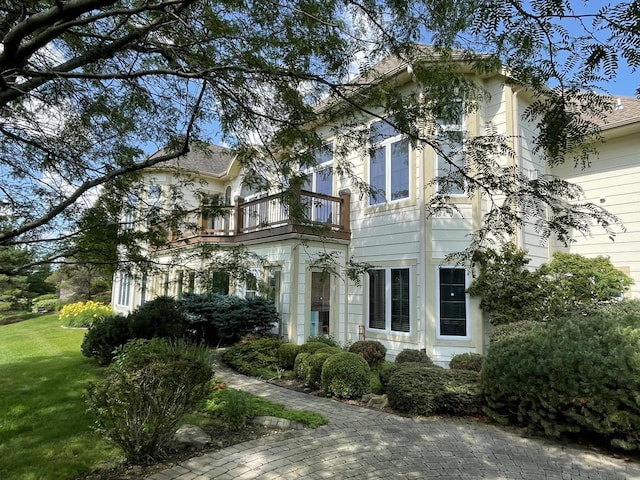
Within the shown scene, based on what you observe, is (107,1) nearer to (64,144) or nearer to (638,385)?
(64,144)

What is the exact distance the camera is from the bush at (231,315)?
10539 mm

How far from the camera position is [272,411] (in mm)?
5641

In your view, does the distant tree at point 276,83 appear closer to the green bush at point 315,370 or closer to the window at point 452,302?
the green bush at point 315,370

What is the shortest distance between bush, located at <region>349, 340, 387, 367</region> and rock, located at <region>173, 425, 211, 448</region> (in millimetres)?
4613

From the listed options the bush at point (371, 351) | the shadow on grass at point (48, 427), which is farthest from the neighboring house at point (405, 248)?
the shadow on grass at point (48, 427)

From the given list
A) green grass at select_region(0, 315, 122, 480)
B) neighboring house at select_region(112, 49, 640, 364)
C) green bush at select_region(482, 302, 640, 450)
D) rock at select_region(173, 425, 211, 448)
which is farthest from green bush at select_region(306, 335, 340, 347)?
rock at select_region(173, 425, 211, 448)

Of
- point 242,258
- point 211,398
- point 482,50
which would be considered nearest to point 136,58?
point 242,258

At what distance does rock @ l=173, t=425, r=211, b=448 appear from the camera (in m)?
4.57

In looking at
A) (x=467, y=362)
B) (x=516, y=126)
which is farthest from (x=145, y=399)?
(x=516, y=126)

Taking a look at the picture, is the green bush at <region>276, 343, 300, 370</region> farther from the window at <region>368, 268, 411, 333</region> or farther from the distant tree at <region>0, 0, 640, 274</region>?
the distant tree at <region>0, 0, 640, 274</region>

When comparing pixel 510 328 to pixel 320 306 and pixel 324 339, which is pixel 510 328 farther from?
pixel 320 306

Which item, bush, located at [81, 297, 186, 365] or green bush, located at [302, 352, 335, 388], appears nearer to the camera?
green bush, located at [302, 352, 335, 388]

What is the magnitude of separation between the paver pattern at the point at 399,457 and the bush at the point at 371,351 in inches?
123

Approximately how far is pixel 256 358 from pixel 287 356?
0.76m
